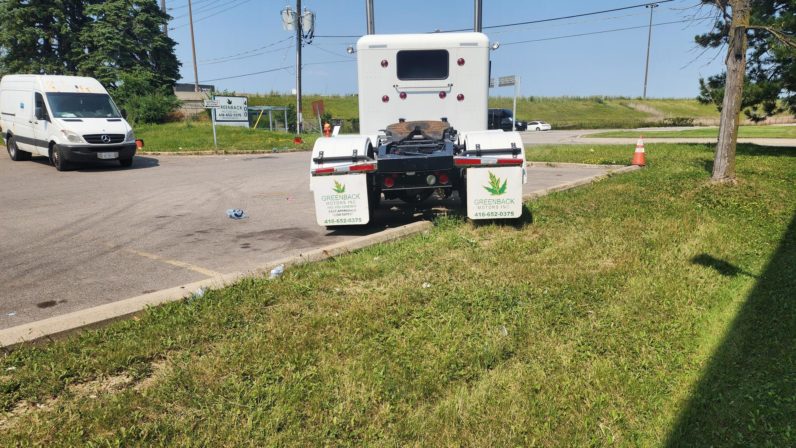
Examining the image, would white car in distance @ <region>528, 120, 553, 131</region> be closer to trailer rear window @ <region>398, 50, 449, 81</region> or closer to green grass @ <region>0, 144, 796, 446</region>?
trailer rear window @ <region>398, 50, 449, 81</region>

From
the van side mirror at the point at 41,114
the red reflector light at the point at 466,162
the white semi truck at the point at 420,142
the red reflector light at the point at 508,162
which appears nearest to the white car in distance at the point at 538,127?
the van side mirror at the point at 41,114

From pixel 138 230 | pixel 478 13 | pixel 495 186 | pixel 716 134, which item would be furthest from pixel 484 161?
pixel 716 134

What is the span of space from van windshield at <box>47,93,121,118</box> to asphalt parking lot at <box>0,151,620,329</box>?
2.05 meters

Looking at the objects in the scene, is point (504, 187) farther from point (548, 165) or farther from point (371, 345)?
point (548, 165)

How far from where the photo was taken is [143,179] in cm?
1312

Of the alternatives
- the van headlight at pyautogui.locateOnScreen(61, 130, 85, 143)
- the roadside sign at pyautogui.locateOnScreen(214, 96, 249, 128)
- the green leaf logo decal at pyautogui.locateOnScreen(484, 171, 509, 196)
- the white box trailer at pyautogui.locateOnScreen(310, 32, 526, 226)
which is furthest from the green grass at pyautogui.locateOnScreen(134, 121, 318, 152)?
the green leaf logo decal at pyautogui.locateOnScreen(484, 171, 509, 196)

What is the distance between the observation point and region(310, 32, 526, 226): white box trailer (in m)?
6.37

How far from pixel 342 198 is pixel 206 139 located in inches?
822

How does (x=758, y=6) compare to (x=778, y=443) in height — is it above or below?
above

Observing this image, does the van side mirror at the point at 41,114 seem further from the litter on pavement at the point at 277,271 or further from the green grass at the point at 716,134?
the green grass at the point at 716,134

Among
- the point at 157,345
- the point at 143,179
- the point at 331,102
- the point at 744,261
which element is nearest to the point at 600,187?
the point at 744,261

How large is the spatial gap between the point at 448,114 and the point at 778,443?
6.40m

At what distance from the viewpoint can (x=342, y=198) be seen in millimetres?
6504

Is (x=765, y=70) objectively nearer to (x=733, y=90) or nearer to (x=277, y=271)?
(x=733, y=90)
